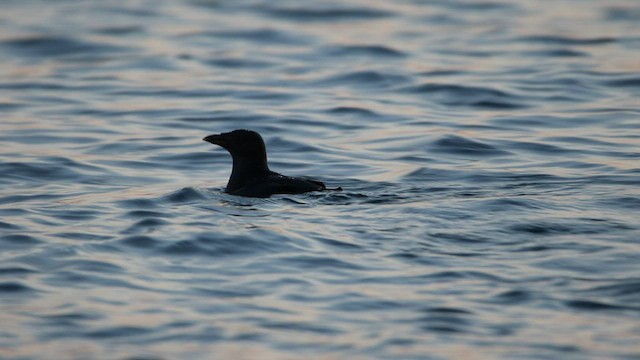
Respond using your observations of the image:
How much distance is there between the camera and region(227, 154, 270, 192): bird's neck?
38.1ft

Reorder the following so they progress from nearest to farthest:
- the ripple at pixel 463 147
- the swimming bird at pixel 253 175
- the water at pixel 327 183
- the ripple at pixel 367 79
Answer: the water at pixel 327 183
the swimming bird at pixel 253 175
the ripple at pixel 463 147
the ripple at pixel 367 79

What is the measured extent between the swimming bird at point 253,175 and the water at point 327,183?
0.21m

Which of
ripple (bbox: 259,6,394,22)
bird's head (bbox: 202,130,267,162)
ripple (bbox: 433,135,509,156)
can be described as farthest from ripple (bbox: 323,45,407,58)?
bird's head (bbox: 202,130,267,162)

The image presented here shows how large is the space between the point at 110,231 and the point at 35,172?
3.32 metres

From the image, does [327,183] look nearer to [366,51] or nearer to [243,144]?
[243,144]

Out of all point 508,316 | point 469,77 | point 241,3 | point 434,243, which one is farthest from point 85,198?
point 241,3

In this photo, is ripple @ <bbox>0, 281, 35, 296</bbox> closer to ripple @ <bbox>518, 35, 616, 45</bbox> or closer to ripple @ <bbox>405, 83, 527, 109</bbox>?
ripple @ <bbox>405, 83, 527, 109</bbox>

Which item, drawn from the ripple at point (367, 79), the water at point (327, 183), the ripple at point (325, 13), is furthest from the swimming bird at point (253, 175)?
the ripple at point (325, 13)

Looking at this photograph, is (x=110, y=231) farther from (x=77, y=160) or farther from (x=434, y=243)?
(x=77, y=160)

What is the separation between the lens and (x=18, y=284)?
874 centimetres

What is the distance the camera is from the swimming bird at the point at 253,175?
11.3m

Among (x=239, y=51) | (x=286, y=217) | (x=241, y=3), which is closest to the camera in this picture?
(x=286, y=217)

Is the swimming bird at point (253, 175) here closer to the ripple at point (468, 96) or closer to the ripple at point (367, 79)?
the ripple at point (468, 96)

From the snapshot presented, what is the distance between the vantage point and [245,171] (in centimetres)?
1170
